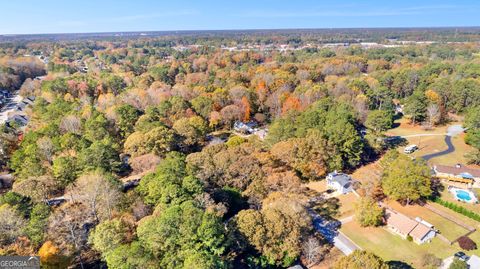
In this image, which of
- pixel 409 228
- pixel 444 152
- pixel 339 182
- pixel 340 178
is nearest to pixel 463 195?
pixel 409 228

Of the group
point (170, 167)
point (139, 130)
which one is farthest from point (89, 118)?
point (170, 167)

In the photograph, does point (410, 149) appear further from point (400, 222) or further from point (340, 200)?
point (400, 222)

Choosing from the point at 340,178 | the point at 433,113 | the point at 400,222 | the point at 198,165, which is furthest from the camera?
the point at 433,113

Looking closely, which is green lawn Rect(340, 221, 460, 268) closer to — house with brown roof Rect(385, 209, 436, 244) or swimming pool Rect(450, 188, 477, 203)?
house with brown roof Rect(385, 209, 436, 244)

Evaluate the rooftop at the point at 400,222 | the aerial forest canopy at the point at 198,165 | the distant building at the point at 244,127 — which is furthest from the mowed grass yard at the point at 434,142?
the distant building at the point at 244,127

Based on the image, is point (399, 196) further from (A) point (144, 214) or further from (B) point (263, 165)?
(A) point (144, 214)

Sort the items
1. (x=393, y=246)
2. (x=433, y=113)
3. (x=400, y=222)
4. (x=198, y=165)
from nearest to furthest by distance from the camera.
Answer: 1. (x=393, y=246)
2. (x=400, y=222)
3. (x=198, y=165)
4. (x=433, y=113)

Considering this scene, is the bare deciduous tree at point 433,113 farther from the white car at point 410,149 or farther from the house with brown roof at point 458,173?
the house with brown roof at point 458,173

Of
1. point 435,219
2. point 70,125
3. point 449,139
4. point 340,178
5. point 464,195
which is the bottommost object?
point 435,219
